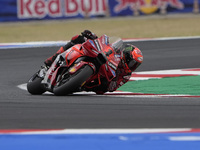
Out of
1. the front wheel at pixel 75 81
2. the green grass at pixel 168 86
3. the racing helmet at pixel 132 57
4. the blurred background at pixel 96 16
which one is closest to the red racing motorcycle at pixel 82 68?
the front wheel at pixel 75 81

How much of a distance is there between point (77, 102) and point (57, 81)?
0.89 m

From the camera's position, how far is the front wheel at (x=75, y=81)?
8.01 meters

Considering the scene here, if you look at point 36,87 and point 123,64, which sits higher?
point 123,64

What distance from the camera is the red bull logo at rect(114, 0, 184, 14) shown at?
28.1 m

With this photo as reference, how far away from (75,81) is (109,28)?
1652 cm

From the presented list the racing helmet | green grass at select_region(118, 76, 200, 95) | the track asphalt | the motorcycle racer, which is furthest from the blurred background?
Answer: the racing helmet

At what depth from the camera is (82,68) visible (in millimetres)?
8164

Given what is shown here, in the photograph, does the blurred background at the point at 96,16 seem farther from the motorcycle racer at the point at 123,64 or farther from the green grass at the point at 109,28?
the motorcycle racer at the point at 123,64

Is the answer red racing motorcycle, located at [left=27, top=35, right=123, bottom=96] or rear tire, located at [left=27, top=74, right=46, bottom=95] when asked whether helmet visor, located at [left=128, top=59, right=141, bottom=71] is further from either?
rear tire, located at [left=27, top=74, right=46, bottom=95]

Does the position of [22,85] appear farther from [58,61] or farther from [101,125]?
[101,125]

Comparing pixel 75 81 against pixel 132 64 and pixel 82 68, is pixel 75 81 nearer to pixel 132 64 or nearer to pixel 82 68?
pixel 82 68

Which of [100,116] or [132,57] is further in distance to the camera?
[132,57]

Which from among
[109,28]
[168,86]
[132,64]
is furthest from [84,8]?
A: [132,64]

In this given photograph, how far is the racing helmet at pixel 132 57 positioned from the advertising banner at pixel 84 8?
1835 centimetres
